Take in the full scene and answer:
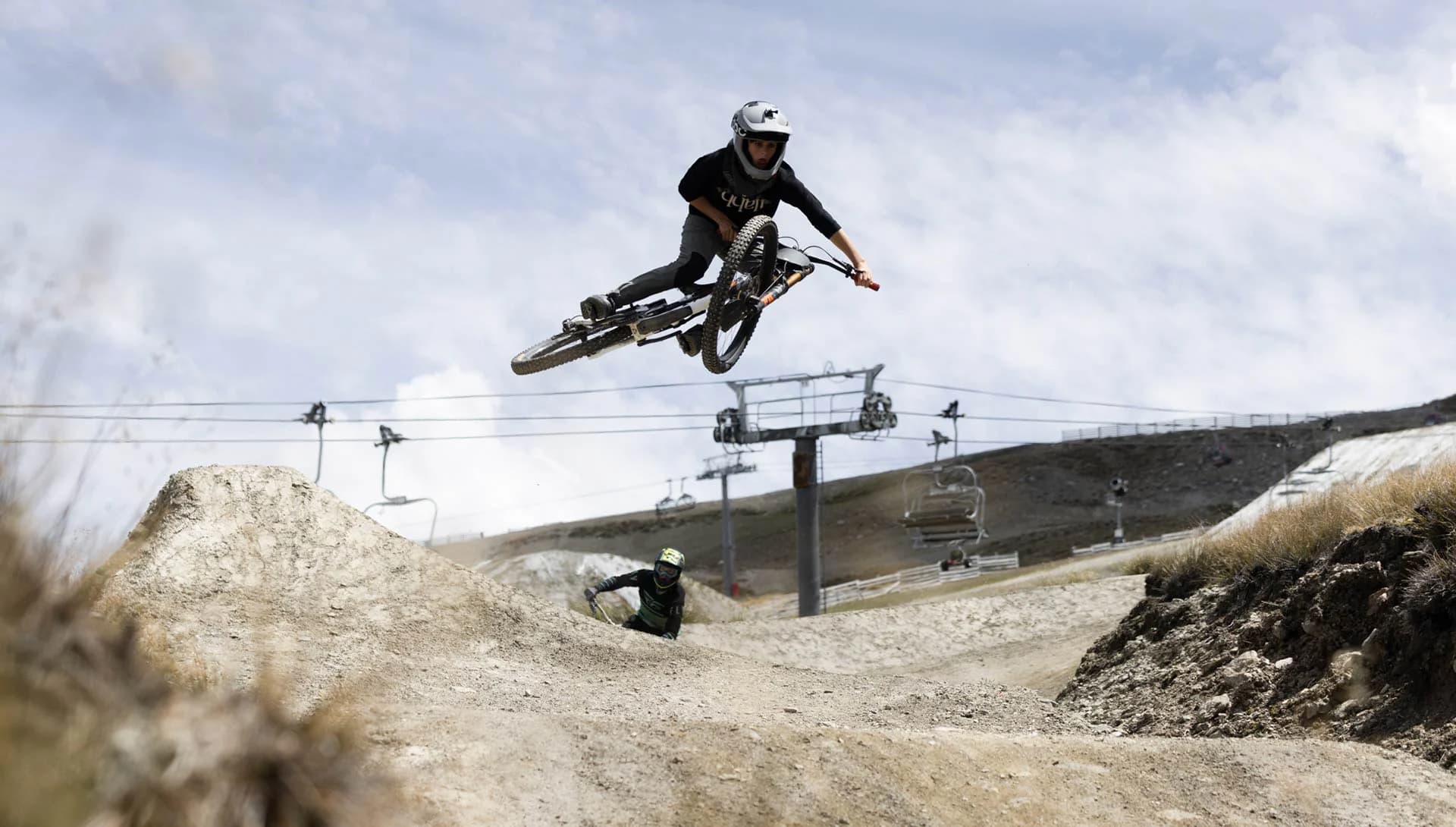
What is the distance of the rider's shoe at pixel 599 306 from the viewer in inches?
428

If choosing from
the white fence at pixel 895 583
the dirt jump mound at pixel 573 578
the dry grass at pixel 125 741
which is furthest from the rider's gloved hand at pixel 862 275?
the white fence at pixel 895 583

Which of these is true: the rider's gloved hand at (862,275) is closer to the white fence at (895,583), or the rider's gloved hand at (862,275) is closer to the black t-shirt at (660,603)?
the black t-shirt at (660,603)

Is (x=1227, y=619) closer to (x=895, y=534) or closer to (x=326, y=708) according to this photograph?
(x=326, y=708)

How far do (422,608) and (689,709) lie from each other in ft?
13.1

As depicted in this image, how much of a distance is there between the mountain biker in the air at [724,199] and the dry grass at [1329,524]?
6.40 m

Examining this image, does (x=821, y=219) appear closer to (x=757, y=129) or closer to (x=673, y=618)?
(x=757, y=129)

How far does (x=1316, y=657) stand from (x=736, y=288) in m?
6.55

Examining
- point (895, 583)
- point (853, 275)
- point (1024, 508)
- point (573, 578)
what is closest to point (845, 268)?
point (853, 275)

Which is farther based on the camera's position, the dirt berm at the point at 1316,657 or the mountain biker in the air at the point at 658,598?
the mountain biker in the air at the point at 658,598

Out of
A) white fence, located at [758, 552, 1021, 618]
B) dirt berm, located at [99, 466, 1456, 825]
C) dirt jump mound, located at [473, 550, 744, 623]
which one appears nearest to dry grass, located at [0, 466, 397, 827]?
dirt berm, located at [99, 466, 1456, 825]

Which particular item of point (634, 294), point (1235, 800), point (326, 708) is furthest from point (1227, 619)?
point (326, 708)

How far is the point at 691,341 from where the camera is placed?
11625 mm

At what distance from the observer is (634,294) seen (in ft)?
36.1

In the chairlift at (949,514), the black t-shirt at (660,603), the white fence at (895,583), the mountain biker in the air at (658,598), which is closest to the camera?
the mountain biker in the air at (658,598)
